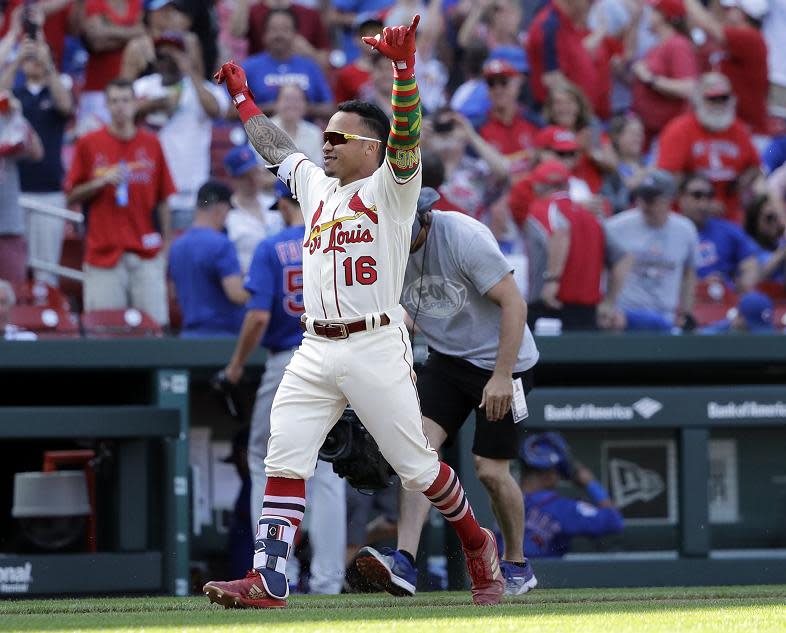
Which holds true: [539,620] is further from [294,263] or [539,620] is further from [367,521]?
[367,521]

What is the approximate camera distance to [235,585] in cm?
497

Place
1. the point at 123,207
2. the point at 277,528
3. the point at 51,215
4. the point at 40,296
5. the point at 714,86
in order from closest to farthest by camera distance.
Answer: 1. the point at 277,528
2. the point at 40,296
3. the point at 123,207
4. the point at 51,215
5. the point at 714,86

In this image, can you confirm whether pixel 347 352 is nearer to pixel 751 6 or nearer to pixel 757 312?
pixel 757 312

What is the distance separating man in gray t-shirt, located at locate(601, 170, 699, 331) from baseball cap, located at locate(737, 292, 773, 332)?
40 cm

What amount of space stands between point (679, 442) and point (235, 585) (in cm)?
360

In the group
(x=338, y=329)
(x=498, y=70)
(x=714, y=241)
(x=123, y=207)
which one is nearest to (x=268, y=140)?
(x=338, y=329)

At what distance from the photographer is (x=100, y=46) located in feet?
34.9

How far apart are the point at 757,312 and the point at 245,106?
14.0 ft

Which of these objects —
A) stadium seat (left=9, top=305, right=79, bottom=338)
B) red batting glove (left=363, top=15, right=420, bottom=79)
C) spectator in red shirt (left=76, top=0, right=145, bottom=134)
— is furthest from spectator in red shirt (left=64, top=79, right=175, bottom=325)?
red batting glove (left=363, top=15, right=420, bottom=79)

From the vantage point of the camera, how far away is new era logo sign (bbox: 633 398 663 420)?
7863 mm

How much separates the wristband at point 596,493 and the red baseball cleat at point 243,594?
340cm

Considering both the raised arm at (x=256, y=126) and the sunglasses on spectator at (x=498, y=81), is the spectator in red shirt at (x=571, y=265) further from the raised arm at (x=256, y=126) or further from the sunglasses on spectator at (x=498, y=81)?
the raised arm at (x=256, y=126)

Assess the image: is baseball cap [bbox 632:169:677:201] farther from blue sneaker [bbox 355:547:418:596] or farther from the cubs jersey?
blue sneaker [bbox 355:547:418:596]

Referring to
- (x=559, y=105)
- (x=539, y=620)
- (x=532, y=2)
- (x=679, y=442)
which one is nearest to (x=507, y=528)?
(x=539, y=620)
